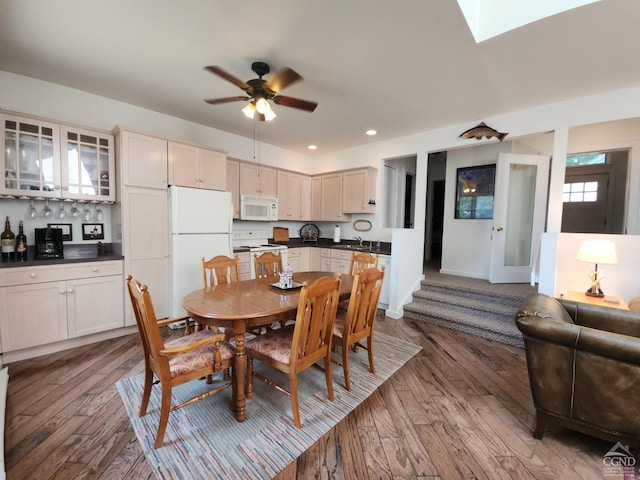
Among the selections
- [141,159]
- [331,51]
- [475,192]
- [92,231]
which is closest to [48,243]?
[92,231]

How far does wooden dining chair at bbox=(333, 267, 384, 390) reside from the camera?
2064 millimetres

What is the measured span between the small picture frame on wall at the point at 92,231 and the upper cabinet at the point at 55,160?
0.41m

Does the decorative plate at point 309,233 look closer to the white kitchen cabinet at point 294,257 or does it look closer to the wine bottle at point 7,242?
the white kitchen cabinet at point 294,257

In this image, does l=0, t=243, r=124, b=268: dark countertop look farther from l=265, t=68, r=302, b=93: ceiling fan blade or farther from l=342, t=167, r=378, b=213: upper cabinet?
l=342, t=167, r=378, b=213: upper cabinet

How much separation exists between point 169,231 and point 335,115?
103 inches

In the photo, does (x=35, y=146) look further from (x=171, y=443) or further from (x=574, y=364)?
(x=574, y=364)

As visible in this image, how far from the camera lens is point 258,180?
461cm

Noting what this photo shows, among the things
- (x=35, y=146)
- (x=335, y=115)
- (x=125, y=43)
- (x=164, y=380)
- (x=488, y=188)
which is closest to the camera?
(x=164, y=380)

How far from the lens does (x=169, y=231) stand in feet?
10.8

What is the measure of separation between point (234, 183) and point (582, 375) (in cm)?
434

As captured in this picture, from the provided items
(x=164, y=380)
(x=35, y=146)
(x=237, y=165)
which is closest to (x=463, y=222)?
(x=237, y=165)

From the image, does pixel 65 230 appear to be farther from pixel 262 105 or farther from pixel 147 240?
pixel 262 105

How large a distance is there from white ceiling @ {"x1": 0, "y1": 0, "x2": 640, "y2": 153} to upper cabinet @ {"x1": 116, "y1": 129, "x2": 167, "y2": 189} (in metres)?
0.52

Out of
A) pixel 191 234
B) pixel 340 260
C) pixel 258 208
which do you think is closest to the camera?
pixel 191 234
